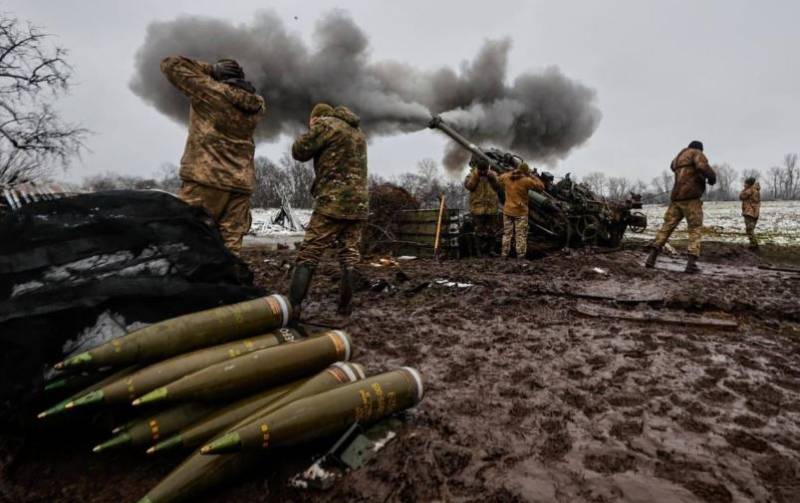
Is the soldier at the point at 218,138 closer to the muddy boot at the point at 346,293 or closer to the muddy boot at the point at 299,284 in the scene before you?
the muddy boot at the point at 299,284

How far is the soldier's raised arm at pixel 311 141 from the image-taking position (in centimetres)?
371

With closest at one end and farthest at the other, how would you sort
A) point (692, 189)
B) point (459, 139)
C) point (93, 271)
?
point (93, 271) < point (692, 189) < point (459, 139)

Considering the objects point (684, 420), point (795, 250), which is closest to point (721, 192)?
point (795, 250)

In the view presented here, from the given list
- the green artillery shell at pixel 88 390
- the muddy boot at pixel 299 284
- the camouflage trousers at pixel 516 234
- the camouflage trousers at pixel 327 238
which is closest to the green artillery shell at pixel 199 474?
the green artillery shell at pixel 88 390

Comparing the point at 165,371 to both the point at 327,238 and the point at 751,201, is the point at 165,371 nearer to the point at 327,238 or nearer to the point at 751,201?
the point at 327,238

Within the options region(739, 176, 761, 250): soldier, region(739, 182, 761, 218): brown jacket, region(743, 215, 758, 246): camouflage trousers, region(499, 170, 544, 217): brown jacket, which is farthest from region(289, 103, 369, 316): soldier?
region(739, 182, 761, 218): brown jacket

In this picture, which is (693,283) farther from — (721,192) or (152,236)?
(721,192)

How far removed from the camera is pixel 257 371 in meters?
1.77

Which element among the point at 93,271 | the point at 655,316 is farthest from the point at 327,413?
the point at 655,316

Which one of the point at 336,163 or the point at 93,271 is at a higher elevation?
the point at 336,163

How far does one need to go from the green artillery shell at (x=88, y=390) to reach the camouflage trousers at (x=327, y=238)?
1.93 meters

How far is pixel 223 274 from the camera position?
2465 millimetres

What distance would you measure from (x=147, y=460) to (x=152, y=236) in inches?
47.1

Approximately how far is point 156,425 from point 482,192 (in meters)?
7.86
